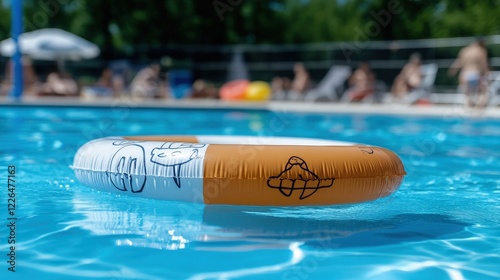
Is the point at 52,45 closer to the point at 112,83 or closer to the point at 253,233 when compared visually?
the point at 112,83

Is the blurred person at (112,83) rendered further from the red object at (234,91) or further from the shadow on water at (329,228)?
the shadow on water at (329,228)

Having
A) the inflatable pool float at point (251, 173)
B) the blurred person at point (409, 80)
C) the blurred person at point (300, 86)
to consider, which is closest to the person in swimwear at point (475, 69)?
the blurred person at point (409, 80)

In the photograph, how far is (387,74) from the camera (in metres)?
18.4

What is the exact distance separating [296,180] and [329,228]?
0.34 meters

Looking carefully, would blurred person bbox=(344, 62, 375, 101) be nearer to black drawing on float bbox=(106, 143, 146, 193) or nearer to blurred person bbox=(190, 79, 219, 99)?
blurred person bbox=(190, 79, 219, 99)

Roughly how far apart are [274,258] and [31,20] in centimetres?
3171

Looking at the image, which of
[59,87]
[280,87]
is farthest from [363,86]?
[59,87]

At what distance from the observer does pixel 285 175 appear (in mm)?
3891

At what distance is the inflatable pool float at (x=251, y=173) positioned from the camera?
12.8 feet

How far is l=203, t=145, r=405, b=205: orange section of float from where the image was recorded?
12.8 feet

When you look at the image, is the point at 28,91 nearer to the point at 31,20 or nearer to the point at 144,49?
the point at 144,49

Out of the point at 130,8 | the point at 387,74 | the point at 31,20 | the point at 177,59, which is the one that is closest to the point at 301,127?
the point at 387,74

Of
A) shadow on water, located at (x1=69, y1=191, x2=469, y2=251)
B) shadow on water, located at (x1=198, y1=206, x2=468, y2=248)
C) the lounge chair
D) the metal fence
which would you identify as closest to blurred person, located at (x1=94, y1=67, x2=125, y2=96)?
the metal fence

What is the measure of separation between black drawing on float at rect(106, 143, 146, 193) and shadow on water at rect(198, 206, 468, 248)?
459mm
